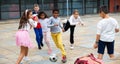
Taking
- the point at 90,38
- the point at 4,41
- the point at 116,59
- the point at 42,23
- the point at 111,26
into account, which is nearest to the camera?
the point at 111,26

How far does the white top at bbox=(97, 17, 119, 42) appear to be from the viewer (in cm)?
673

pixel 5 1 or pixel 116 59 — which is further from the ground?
pixel 5 1

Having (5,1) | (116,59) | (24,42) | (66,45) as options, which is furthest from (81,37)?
(5,1)

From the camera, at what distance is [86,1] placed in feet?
93.1

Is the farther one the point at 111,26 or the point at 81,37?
the point at 81,37

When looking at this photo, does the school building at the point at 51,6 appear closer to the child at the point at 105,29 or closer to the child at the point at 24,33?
the child at the point at 24,33

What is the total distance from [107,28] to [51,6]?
19.2 metres

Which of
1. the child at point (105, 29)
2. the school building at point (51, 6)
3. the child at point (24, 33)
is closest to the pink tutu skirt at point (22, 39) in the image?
the child at point (24, 33)

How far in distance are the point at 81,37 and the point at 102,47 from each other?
661 cm

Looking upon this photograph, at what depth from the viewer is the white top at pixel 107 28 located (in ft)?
22.1

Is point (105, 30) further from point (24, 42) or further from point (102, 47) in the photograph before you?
point (24, 42)

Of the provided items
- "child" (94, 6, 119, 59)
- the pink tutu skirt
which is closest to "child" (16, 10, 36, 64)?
the pink tutu skirt

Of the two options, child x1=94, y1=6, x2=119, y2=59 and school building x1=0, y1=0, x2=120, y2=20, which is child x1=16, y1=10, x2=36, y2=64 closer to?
child x1=94, y1=6, x2=119, y2=59

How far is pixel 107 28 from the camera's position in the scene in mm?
6809
